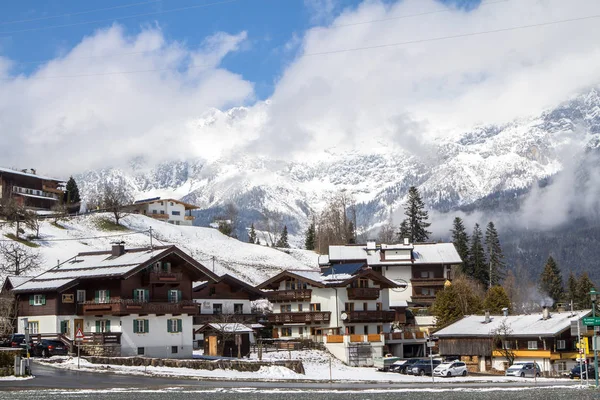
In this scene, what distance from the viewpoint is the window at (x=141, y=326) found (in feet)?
238

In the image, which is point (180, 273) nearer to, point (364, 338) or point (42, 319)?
point (42, 319)

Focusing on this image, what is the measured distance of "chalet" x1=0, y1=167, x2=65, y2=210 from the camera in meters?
159

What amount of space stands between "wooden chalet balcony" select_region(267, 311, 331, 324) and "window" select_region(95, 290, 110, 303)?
2384 cm

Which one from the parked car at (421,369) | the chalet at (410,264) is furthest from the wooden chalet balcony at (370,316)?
the chalet at (410,264)

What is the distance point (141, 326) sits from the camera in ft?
240

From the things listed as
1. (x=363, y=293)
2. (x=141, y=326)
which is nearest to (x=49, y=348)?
(x=141, y=326)

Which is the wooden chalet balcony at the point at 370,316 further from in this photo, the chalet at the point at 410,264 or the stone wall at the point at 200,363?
the chalet at the point at 410,264

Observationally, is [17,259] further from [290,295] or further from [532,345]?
[532,345]

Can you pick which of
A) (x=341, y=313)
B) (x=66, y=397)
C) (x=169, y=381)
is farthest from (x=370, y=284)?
(x=66, y=397)

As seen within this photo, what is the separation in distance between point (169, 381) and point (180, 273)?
24.0 metres

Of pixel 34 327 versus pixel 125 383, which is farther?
pixel 34 327

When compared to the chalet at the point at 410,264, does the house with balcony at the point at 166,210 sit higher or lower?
higher

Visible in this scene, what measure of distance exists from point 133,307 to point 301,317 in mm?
24719

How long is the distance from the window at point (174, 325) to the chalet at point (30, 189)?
87.0 metres
